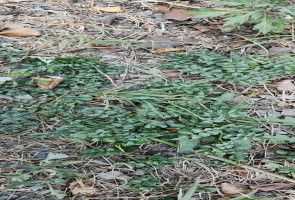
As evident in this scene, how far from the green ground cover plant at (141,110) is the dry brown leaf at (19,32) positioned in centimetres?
41

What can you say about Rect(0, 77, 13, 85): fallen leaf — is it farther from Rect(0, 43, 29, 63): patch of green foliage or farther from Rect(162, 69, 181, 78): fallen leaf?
Rect(162, 69, 181, 78): fallen leaf

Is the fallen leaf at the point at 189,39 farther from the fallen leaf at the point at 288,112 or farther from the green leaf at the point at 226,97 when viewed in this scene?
the fallen leaf at the point at 288,112

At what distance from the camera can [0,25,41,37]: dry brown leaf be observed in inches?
113

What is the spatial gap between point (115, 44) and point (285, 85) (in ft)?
3.33

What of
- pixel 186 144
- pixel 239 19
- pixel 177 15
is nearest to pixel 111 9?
pixel 177 15

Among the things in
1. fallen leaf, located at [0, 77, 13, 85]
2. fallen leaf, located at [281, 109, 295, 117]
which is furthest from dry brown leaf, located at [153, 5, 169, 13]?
fallen leaf, located at [281, 109, 295, 117]

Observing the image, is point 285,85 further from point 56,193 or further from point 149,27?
point 56,193

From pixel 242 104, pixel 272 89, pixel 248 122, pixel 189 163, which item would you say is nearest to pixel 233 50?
pixel 272 89

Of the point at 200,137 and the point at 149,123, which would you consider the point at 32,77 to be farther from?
the point at 200,137

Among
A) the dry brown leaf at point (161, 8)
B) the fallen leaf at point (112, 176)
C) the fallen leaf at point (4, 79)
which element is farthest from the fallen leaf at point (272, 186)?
the dry brown leaf at point (161, 8)

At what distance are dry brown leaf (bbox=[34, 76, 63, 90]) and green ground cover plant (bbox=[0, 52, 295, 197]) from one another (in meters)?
0.03

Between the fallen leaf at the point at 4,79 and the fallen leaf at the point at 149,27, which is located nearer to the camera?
the fallen leaf at the point at 4,79

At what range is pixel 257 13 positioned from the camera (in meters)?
2.86

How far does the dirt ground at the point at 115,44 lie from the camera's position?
5.15 feet
